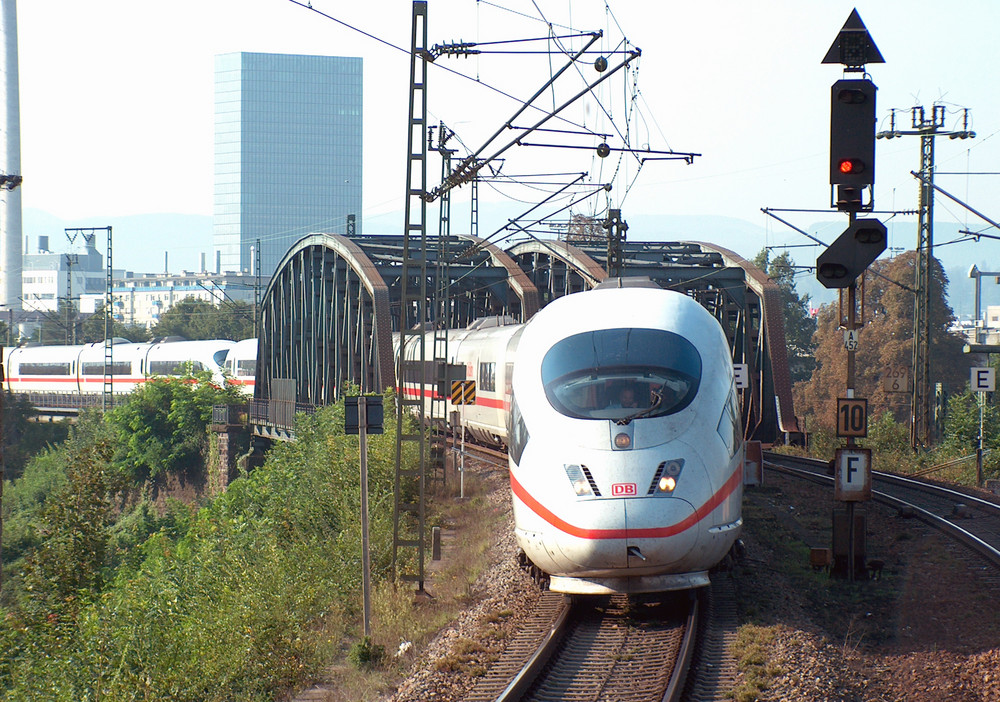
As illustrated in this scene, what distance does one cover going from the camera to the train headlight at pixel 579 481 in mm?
10328

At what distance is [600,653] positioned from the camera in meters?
10.0

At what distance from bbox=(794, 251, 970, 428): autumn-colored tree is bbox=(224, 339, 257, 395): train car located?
32824 millimetres

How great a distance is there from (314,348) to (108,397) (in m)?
23.0

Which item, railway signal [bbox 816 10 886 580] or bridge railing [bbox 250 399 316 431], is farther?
bridge railing [bbox 250 399 316 431]

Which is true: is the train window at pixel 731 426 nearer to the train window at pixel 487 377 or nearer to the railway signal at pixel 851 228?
→ the railway signal at pixel 851 228

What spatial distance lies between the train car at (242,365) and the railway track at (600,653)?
165 ft

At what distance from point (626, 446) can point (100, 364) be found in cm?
6455

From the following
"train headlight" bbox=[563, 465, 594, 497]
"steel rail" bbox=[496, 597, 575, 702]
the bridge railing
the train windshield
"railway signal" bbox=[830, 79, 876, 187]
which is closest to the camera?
"steel rail" bbox=[496, 597, 575, 702]

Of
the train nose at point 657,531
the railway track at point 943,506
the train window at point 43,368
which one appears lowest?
the train window at point 43,368

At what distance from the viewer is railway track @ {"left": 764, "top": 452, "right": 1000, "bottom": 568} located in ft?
50.1

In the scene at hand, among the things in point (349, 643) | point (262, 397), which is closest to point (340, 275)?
point (262, 397)

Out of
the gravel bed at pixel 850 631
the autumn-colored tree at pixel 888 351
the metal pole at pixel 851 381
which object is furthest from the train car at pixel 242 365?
the metal pole at pixel 851 381

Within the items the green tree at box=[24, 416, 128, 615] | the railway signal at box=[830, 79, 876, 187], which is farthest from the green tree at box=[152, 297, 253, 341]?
the railway signal at box=[830, 79, 876, 187]

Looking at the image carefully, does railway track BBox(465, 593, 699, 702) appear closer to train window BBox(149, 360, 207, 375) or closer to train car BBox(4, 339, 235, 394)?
train car BBox(4, 339, 235, 394)
